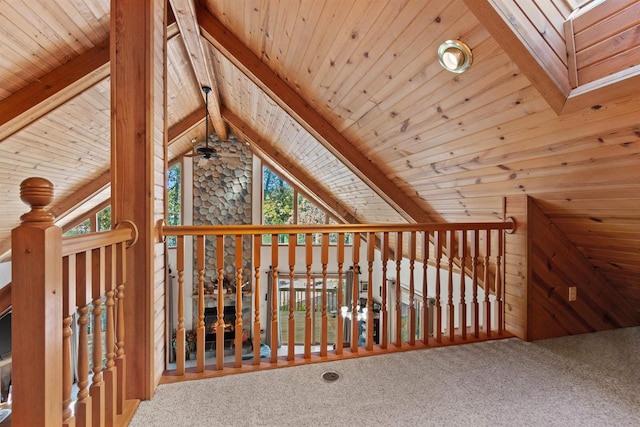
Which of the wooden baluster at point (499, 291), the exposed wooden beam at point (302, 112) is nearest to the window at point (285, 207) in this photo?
the exposed wooden beam at point (302, 112)

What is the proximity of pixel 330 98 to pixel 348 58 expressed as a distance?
606mm

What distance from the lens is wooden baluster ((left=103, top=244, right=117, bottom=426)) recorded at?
1275 millimetres

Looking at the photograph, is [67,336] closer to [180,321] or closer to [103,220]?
[180,321]

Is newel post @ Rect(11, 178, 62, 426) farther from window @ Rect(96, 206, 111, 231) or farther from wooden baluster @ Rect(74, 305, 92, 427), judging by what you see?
window @ Rect(96, 206, 111, 231)

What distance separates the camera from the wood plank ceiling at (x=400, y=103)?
5.09 feet

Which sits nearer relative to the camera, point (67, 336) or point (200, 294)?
point (67, 336)

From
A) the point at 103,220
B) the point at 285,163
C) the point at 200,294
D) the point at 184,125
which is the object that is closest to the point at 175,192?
the point at 103,220

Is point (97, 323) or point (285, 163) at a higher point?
point (285, 163)

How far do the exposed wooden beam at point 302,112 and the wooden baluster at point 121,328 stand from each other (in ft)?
6.95

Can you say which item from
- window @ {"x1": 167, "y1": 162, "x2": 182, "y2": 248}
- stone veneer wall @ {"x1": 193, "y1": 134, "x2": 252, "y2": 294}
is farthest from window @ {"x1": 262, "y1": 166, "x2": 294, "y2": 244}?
window @ {"x1": 167, "y1": 162, "x2": 182, "y2": 248}

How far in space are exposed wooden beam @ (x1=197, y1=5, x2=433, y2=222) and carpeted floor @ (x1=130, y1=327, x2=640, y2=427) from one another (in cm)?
184

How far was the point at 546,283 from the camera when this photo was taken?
2367 millimetres

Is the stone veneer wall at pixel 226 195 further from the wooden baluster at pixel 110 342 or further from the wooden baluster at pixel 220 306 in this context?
the wooden baluster at pixel 110 342

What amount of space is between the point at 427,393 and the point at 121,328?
1.57 meters
